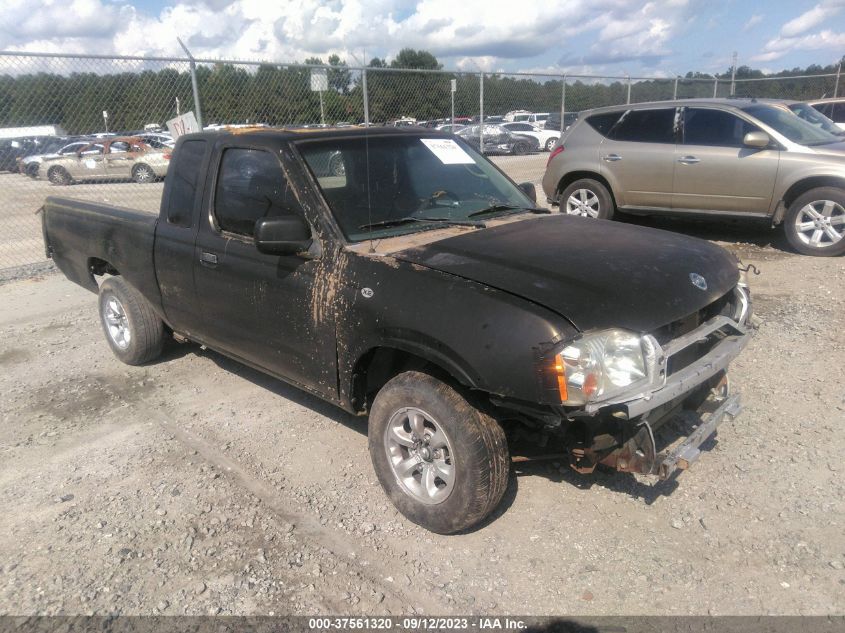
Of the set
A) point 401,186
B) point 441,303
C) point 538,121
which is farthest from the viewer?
point 538,121

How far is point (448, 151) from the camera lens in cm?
426

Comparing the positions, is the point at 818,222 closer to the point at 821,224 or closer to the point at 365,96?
the point at 821,224

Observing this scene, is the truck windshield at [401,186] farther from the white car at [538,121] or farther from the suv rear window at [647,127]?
the white car at [538,121]

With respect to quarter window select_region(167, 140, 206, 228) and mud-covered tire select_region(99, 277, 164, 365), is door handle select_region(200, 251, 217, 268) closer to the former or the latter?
quarter window select_region(167, 140, 206, 228)

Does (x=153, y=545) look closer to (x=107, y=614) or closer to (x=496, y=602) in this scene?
(x=107, y=614)

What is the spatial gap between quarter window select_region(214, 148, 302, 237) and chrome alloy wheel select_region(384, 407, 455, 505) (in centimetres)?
130

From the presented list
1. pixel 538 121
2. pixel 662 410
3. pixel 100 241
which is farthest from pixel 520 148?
pixel 662 410

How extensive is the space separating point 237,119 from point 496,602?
9807 mm

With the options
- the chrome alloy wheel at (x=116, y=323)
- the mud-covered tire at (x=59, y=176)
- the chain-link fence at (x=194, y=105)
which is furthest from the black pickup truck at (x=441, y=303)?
the mud-covered tire at (x=59, y=176)

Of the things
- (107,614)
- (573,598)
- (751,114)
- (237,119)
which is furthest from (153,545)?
(237,119)

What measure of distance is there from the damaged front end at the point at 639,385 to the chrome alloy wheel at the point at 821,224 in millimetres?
5272

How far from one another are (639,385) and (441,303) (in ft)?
2.92

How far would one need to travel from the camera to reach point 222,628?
8.48 feet

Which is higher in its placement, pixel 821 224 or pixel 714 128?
pixel 714 128
